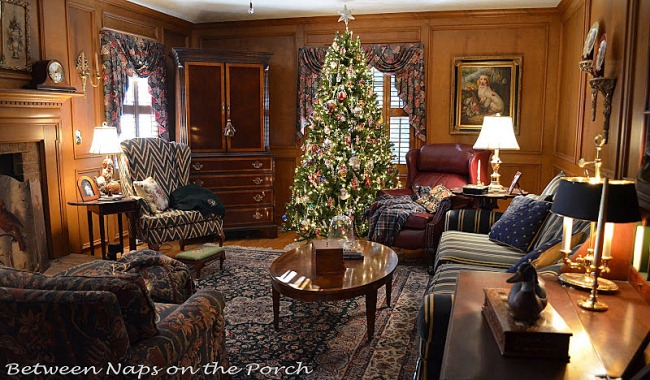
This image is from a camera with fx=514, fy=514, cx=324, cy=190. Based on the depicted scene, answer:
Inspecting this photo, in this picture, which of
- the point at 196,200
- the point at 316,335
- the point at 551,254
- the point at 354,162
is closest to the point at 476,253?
the point at 551,254

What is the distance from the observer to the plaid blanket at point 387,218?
4980mm

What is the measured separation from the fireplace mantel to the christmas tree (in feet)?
7.75

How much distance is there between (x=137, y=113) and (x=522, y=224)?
4662 millimetres

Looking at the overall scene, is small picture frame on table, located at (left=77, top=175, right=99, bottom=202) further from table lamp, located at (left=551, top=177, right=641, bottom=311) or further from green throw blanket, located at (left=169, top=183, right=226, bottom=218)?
table lamp, located at (left=551, top=177, right=641, bottom=311)

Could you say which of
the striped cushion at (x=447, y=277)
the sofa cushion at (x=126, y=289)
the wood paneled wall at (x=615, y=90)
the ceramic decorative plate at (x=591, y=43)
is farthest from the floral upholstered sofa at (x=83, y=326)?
the ceramic decorative plate at (x=591, y=43)

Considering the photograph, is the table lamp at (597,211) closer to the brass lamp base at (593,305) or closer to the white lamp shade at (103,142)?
the brass lamp base at (593,305)

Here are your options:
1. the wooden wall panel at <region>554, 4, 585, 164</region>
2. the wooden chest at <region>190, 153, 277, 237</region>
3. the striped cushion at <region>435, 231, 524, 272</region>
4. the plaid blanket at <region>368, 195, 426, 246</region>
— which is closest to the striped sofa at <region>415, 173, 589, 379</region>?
the striped cushion at <region>435, 231, 524, 272</region>

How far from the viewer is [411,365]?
2.98 metres

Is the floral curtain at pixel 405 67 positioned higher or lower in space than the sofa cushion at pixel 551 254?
higher

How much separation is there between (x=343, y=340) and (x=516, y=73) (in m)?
4.47

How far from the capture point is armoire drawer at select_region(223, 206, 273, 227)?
20.7ft

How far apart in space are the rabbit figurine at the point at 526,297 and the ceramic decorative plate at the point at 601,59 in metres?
2.79

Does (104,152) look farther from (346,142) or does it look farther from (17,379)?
(17,379)

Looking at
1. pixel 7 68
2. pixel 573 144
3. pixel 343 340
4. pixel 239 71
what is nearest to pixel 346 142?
pixel 239 71
